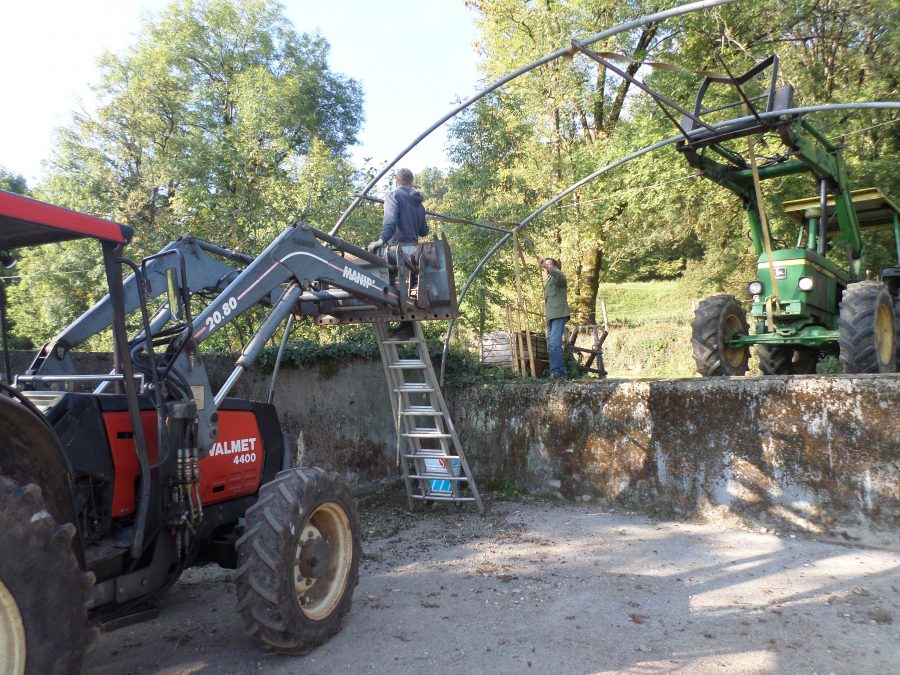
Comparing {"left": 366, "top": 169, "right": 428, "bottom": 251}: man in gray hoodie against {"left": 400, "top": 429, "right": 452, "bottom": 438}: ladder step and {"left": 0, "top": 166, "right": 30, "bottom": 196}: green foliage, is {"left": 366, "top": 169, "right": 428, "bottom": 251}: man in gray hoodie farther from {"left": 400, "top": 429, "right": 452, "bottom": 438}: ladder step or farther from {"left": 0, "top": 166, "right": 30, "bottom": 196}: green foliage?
{"left": 0, "top": 166, "right": 30, "bottom": 196}: green foliage

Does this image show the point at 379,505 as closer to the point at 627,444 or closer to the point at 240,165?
the point at 627,444

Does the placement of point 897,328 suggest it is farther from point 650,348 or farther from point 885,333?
point 650,348

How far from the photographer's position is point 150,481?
3.33 metres

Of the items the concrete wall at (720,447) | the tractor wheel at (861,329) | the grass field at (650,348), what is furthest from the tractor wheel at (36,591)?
the grass field at (650,348)

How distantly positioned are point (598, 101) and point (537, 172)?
15.2 feet

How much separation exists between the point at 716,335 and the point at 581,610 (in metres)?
4.58

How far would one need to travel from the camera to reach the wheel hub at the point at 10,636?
7.52 ft

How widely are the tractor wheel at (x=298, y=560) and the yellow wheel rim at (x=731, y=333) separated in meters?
5.63

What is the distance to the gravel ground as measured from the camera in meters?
3.73

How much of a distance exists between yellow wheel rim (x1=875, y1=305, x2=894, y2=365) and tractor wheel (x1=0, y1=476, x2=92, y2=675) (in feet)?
26.4

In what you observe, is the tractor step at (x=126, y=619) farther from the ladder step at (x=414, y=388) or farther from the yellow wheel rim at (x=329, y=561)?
the ladder step at (x=414, y=388)

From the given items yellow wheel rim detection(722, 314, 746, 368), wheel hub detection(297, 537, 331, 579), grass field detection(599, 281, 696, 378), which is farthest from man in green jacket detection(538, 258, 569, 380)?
grass field detection(599, 281, 696, 378)

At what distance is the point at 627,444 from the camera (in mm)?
6863

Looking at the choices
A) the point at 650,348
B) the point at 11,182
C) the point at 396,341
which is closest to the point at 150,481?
the point at 396,341
